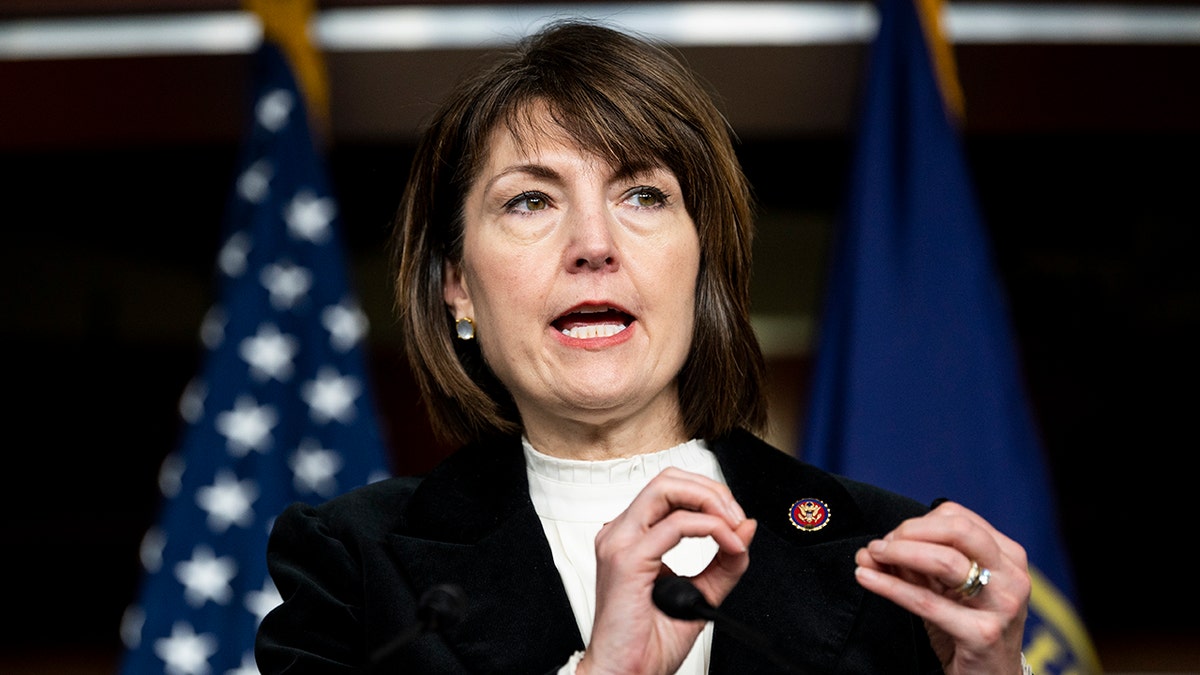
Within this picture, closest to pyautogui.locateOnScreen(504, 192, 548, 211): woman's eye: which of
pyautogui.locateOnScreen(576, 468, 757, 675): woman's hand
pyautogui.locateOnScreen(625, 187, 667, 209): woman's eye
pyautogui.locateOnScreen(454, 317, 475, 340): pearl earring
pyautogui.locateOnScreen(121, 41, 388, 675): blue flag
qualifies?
pyautogui.locateOnScreen(625, 187, 667, 209): woman's eye

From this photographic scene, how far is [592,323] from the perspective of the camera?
1449 millimetres

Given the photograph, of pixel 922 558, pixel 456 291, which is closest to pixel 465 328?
pixel 456 291

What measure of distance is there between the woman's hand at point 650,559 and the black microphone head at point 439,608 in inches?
5.8

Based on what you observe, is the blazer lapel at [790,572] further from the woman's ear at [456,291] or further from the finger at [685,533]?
the woman's ear at [456,291]

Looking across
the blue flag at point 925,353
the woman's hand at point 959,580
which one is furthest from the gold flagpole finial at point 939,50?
the woman's hand at point 959,580

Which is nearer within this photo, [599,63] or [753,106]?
[599,63]

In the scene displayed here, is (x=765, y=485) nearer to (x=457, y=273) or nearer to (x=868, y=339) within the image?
(x=457, y=273)

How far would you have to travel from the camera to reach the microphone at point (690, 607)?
105cm

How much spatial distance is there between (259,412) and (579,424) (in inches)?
65.7

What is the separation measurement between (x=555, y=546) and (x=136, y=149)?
284 cm

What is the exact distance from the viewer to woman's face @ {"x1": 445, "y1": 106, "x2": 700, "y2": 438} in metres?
1.42

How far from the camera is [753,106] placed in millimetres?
3498

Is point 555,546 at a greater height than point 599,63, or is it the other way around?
point 599,63

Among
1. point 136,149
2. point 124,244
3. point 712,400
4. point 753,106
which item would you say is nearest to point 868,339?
point 753,106
